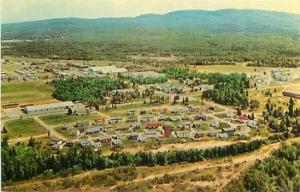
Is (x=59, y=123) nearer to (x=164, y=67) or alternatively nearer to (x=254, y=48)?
(x=164, y=67)

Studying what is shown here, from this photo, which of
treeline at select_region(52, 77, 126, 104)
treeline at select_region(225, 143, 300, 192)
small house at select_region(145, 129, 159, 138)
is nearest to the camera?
treeline at select_region(225, 143, 300, 192)

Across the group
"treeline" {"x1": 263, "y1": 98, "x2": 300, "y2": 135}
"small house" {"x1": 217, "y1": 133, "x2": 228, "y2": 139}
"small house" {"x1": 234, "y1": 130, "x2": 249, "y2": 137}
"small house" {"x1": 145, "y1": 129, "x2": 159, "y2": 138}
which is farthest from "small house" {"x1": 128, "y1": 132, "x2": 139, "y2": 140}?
"treeline" {"x1": 263, "y1": 98, "x2": 300, "y2": 135}

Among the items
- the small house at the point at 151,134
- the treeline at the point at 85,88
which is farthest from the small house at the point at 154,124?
the treeline at the point at 85,88

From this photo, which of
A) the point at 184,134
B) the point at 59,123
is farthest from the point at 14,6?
the point at 184,134

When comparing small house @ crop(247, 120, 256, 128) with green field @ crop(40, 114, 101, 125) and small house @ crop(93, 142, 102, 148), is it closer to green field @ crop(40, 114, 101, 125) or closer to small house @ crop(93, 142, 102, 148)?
small house @ crop(93, 142, 102, 148)

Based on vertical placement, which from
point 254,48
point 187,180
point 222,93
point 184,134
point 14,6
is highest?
point 14,6

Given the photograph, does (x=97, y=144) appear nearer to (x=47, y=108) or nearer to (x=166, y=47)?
(x=47, y=108)

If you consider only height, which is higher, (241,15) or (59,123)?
(241,15)
